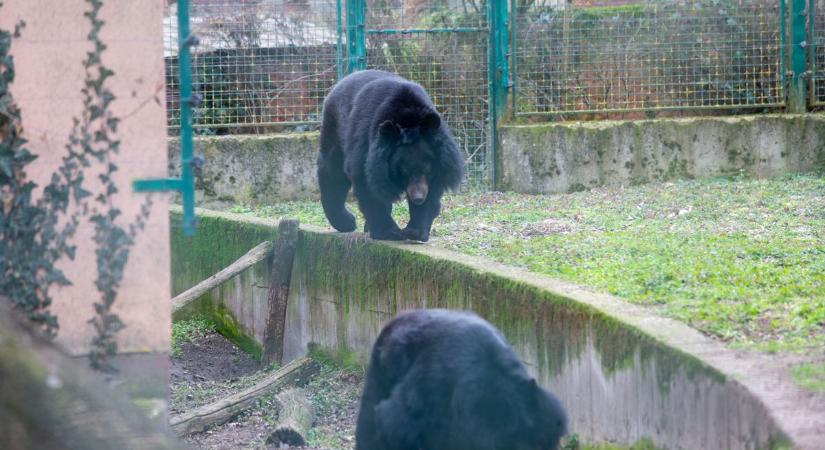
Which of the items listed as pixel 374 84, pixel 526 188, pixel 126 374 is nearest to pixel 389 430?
pixel 126 374

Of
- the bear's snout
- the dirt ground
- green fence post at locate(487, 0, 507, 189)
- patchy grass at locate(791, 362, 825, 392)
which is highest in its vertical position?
green fence post at locate(487, 0, 507, 189)

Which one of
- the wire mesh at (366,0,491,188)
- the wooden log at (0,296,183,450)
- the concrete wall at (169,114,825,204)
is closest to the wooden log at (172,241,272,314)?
the concrete wall at (169,114,825,204)

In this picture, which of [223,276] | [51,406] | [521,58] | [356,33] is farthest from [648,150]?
[51,406]

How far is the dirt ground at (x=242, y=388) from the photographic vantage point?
21.1 ft

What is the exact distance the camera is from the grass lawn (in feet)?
15.6

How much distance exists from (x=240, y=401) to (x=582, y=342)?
2816 mm

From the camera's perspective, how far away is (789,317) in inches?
182

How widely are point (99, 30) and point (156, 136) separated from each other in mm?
441

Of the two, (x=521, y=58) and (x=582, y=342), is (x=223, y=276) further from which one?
(x=521, y=58)

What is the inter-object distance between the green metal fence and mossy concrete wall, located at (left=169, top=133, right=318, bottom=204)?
1.29 metres

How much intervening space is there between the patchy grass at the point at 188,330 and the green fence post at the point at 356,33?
10.3ft

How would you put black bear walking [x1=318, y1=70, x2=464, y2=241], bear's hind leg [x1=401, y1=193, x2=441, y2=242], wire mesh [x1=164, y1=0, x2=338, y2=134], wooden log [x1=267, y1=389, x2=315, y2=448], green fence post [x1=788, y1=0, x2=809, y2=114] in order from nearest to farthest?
wooden log [x1=267, y1=389, x2=315, y2=448]
black bear walking [x1=318, y1=70, x2=464, y2=241]
bear's hind leg [x1=401, y1=193, x2=441, y2=242]
green fence post [x1=788, y1=0, x2=809, y2=114]
wire mesh [x1=164, y1=0, x2=338, y2=134]

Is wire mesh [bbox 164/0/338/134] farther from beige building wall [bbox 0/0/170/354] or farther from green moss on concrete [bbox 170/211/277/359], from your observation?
beige building wall [bbox 0/0/170/354]

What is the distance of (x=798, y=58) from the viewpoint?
447 inches
